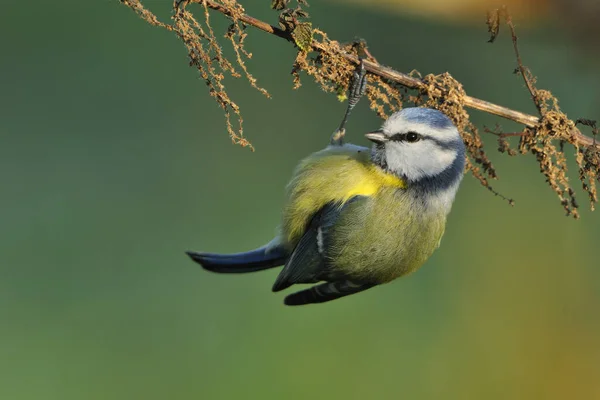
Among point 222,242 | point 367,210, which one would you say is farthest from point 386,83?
point 222,242

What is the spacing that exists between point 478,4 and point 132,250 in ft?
7.85

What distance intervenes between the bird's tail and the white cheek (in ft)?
1.34

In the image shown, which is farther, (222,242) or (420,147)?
(222,242)

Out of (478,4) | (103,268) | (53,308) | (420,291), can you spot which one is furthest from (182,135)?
(478,4)

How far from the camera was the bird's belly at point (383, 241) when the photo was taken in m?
1.82

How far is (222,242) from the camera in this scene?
353cm

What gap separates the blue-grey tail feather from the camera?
2.00 metres

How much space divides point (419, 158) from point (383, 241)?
8.5 inches

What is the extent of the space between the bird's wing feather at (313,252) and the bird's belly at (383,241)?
1.3 inches

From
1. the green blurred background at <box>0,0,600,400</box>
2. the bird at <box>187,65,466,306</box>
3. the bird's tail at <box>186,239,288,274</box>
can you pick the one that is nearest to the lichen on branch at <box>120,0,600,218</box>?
the bird at <box>187,65,466,306</box>

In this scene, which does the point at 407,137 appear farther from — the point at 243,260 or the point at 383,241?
the point at 243,260

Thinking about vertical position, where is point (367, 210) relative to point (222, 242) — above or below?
above

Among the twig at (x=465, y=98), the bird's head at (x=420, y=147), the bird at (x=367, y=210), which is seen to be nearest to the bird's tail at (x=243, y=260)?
the bird at (x=367, y=210)

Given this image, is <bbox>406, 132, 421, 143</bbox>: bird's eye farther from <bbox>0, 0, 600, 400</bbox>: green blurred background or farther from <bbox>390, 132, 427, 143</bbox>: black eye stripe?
<bbox>0, 0, 600, 400</bbox>: green blurred background
